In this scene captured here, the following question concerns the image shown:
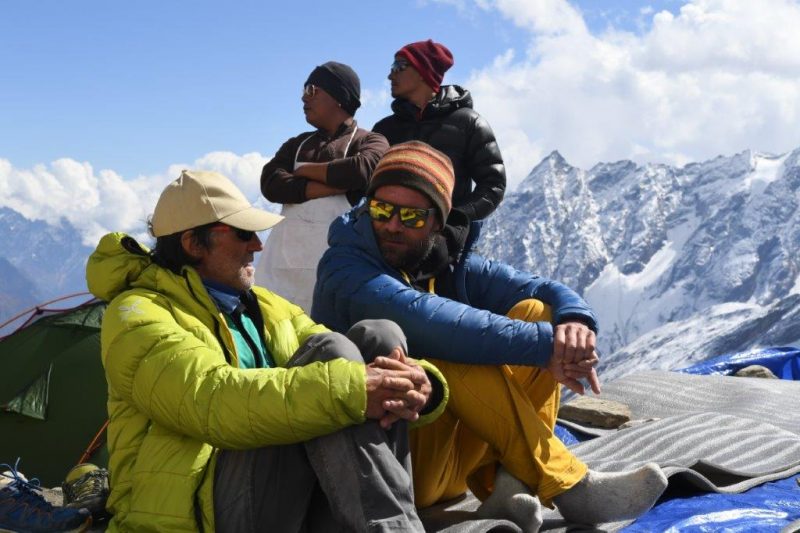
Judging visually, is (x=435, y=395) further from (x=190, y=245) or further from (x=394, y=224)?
(x=190, y=245)

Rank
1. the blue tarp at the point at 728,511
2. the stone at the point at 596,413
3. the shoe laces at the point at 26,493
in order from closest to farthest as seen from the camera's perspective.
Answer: the shoe laces at the point at 26,493, the blue tarp at the point at 728,511, the stone at the point at 596,413

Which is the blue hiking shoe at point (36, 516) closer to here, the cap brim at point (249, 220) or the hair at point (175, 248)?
the hair at point (175, 248)

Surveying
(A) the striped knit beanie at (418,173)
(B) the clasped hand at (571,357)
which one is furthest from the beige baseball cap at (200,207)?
(B) the clasped hand at (571,357)

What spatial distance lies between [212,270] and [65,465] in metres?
4.23

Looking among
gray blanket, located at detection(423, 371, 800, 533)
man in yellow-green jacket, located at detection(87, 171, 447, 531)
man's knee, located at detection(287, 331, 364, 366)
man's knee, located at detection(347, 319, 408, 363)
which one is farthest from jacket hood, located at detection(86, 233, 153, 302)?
gray blanket, located at detection(423, 371, 800, 533)

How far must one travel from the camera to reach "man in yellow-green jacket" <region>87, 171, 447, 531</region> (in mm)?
3139

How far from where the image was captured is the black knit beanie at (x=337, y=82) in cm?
759

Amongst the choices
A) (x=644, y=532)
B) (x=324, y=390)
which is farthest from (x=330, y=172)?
(x=324, y=390)

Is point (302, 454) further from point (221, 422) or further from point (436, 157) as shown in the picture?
point (436, 157)

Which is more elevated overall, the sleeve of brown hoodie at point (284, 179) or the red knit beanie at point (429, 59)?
the red knit beanie at point (429, 59)

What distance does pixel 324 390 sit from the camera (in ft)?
10.2

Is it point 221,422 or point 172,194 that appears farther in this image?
point 172,194

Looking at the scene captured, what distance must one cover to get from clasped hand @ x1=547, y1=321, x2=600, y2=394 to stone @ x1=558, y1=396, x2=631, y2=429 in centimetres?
427

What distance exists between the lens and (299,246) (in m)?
7.81
